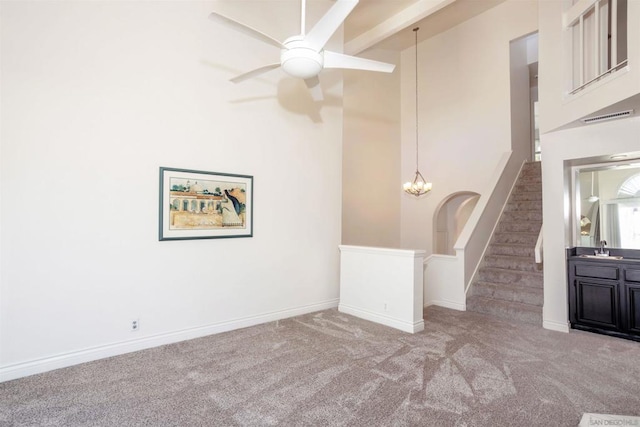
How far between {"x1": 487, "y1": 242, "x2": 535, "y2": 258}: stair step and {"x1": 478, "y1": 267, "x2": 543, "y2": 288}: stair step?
39 cm

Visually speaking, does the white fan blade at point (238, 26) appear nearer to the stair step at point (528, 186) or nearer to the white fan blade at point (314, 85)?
the white fan blade at point (314, 85)

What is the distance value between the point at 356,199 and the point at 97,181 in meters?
5.51

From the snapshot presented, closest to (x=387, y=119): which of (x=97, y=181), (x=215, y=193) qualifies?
(x=215, y=193)

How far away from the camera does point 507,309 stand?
486 centimetres

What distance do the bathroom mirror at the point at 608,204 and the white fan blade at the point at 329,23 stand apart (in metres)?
3.92

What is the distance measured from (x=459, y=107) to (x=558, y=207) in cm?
419

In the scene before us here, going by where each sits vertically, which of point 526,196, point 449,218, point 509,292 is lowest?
point 509,292

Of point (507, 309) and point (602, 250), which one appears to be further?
point (507, 309)

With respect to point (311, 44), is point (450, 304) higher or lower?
lower

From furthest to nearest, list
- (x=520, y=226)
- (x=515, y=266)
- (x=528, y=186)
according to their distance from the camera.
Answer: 1. (x=528, y=186)
2. (x=520, y=226)
3. (x=515, y=266)

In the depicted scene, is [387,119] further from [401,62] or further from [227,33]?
[227,33]

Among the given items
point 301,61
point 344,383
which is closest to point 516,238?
point 344,383

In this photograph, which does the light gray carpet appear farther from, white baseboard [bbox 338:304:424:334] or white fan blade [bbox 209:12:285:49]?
white fan blade [bbox 209:12:285:49]

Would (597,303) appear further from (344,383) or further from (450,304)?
(344,383)
